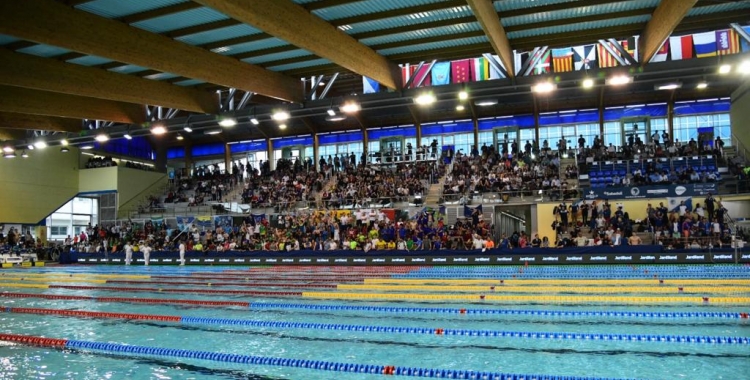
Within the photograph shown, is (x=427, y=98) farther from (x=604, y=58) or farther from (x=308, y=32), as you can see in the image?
(x=604, y=58)

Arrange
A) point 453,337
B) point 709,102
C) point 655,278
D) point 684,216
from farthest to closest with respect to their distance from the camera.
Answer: point 709,102 → point 684,216 → point 655,278 → point 453,337

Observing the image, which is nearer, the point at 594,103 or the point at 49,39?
the point at 49,39

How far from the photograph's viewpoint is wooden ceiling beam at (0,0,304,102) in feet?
31.0

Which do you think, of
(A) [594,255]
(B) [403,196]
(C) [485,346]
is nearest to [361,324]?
(C) [485,346]

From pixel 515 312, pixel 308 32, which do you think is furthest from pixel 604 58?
pixel 515 312

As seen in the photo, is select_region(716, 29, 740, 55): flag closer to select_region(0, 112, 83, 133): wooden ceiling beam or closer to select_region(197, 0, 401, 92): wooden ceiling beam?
select_region(197, 0, 401, 92): wooden ceiling beam

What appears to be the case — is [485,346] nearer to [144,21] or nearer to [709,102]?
[144,21]

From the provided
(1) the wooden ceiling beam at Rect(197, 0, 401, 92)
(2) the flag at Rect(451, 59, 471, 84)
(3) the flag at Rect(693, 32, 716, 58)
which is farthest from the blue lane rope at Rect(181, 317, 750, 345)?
(2) the flag at Rect(451, 59, 471, 84)

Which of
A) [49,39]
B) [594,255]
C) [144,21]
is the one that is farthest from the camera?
[594,255]

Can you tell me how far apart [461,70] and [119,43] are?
39.0ft

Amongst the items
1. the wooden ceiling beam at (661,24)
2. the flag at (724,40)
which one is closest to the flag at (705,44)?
the flag at (724,40)

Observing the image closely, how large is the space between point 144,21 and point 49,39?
191 centimetres

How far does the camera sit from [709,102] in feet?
88.2

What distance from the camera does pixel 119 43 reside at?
1105 cm
